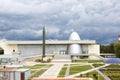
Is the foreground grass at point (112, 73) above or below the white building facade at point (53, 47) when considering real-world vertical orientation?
below

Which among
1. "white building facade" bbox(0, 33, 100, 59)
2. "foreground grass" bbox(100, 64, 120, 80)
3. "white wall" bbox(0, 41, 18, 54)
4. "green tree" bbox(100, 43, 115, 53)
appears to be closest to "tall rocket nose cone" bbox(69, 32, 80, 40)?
"white building facade" bbox(0, 33, 100, 59)

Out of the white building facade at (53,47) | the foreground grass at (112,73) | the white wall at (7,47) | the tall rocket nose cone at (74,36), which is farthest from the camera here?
the tall rocket nose cone at (74,36)

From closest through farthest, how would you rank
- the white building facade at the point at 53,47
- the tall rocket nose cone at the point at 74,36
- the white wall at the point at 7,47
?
the white building facade at the point at 53,47, the white wall at the point at 7,47, the tall rocket nose cone at the point at 74,36

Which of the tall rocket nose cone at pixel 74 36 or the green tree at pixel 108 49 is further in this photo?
the green tree at pixel 108 49

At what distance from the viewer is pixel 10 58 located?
6994cm

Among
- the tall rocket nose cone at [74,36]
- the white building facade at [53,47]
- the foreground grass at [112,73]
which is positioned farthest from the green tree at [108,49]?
the foreground grass at [112,73]

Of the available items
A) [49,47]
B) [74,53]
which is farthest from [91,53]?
[49,47]

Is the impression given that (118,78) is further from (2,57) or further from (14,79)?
(2,57)

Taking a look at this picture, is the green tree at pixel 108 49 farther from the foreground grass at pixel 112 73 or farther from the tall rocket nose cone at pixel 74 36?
the foreground grass at pixel 112 73

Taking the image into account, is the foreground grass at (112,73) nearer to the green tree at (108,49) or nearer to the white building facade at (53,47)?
the white building facade at (53,47)

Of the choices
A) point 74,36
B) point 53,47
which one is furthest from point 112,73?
point 74,36

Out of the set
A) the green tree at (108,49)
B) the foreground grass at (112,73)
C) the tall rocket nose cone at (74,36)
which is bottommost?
the foreground grass at (112,73)

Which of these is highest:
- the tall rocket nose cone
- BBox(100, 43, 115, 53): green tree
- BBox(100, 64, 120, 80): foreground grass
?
the tall rocket nose cone

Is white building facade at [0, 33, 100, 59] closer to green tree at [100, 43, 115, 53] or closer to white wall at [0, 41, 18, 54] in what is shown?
white wall at [0, 41, 18, 54]
